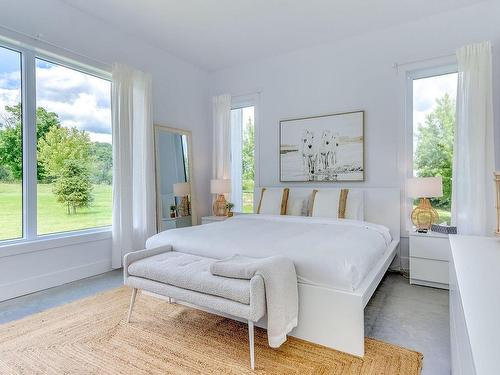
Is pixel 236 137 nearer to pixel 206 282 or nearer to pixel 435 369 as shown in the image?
pixel 206 282

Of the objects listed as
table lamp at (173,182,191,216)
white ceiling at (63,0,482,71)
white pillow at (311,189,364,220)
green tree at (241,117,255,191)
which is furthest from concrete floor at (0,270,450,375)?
white ceiling at (63,0,482,71)

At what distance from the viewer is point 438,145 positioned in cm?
347

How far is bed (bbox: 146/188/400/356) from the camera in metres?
1.82

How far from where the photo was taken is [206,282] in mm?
1850

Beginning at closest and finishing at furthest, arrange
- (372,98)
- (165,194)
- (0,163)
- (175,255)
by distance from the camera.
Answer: (175,255) < (0,163) < (372,98) < (165,194)

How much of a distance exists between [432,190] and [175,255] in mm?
2618

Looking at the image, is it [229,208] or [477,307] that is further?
[229,208]

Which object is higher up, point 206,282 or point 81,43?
point 81,43

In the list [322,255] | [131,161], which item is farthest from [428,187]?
[131,161]

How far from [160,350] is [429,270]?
260 centimetres

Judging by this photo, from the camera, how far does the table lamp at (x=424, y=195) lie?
3102 millimetres

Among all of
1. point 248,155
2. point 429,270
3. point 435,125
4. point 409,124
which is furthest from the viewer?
point 248,155

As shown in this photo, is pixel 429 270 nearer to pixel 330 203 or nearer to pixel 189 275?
pixel 330 203

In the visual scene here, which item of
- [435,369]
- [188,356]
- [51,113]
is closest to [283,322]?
[188,356]
